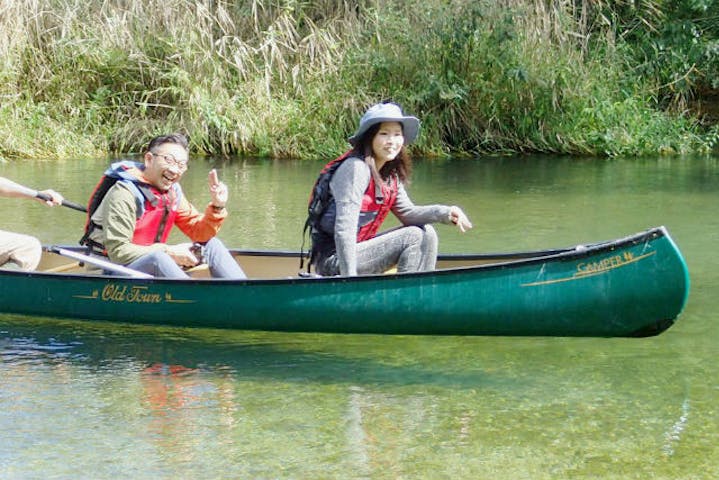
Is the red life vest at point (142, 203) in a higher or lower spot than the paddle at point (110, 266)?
higher

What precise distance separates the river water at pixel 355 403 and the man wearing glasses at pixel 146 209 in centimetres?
38

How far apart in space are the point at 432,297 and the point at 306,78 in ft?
29.8

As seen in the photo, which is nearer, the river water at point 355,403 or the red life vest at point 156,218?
the river water at point 355,403

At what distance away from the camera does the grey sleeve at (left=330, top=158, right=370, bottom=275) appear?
15.8ft

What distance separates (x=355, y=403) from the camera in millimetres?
4320

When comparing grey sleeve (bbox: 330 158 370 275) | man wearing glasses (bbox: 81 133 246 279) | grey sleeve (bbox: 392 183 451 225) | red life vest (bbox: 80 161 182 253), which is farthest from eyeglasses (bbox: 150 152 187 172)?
grey sleeve (bbox: 392 183 451 225)

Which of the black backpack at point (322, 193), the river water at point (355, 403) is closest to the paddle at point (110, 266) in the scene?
the river water at point (355, 403)

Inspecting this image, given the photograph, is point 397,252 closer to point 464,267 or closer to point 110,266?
point 464,267

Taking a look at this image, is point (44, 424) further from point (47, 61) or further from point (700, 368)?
point (47, 61)

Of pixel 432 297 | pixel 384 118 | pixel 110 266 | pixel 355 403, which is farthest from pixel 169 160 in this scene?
pixel 355 403

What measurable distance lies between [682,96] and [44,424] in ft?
38.9

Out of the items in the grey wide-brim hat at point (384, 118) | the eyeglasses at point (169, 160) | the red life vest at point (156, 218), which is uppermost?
the grey wide-brim hat at point (384, 118)

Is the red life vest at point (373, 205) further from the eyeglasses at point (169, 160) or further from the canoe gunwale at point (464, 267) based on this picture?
the eyeglasses at point (169, 160)

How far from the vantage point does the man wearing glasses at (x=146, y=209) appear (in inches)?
201
